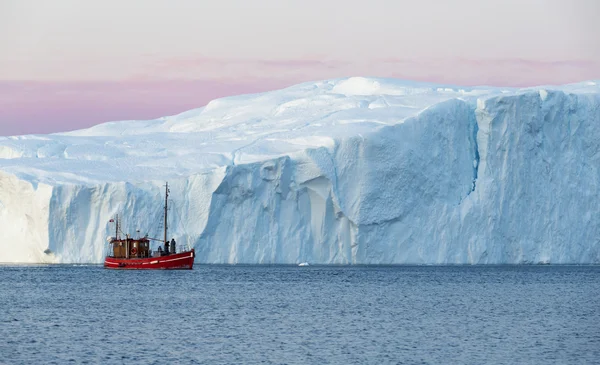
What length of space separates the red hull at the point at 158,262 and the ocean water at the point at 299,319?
1.00 metres

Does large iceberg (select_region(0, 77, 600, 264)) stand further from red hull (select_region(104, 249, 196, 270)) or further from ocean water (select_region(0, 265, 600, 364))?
ocean water (select_region(0, 265, 600, 364))

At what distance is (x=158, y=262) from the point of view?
138 ft

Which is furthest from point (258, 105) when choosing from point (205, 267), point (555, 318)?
point (555, 318)

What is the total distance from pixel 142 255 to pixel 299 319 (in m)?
18.7

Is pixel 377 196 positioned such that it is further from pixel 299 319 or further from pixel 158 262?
pixel 299 319

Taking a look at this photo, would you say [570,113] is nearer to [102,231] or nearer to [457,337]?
[102,231]

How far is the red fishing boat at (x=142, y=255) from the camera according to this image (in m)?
40.1

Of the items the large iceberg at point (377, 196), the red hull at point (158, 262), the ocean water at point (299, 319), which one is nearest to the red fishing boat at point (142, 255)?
the red hull at point (158, 262)

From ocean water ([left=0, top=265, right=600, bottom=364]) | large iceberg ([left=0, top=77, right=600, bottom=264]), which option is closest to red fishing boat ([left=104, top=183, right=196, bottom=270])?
large iceberg ([left=0, top=77, right=600, bottom=264])

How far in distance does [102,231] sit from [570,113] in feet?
60.2

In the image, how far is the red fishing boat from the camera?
1580 inches

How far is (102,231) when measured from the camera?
40.4m

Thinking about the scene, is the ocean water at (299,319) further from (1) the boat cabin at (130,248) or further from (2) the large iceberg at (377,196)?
(1) the boat cabin at (130,248)

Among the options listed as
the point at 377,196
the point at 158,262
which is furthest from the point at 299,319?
the point at 158,262
